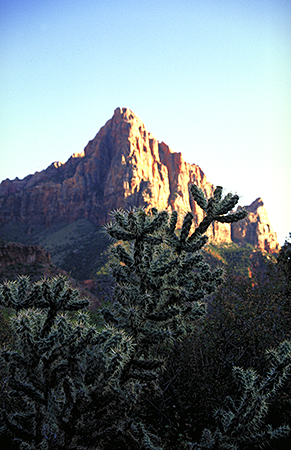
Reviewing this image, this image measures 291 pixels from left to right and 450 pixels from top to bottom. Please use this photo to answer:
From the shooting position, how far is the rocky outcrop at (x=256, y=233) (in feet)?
348

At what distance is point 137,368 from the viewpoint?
4828mm

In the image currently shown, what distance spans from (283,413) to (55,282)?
227 inches

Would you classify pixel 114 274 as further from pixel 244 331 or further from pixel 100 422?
pixel 244 331

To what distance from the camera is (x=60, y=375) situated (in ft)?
14.3

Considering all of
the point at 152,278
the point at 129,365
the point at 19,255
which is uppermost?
the point at 152,278

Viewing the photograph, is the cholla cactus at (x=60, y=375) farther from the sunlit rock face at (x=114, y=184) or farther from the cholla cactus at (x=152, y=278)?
the sunlit rock face at (x=114, y=184)

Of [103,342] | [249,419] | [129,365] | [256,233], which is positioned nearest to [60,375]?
[103,342]

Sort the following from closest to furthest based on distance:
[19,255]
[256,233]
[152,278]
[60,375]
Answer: [60,375], [152,278], [19,255], [256,233]

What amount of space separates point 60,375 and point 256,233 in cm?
11326

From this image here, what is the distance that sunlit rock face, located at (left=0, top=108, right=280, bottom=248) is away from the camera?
10165 centimetres

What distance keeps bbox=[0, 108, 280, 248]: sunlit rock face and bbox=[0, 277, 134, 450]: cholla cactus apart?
89783mm

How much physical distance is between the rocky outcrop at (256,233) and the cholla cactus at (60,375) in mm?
105685

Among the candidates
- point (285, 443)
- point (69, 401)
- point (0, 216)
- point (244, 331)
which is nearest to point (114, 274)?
point (69, 401)

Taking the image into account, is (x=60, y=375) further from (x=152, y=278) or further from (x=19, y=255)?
(x=19, y=255)
